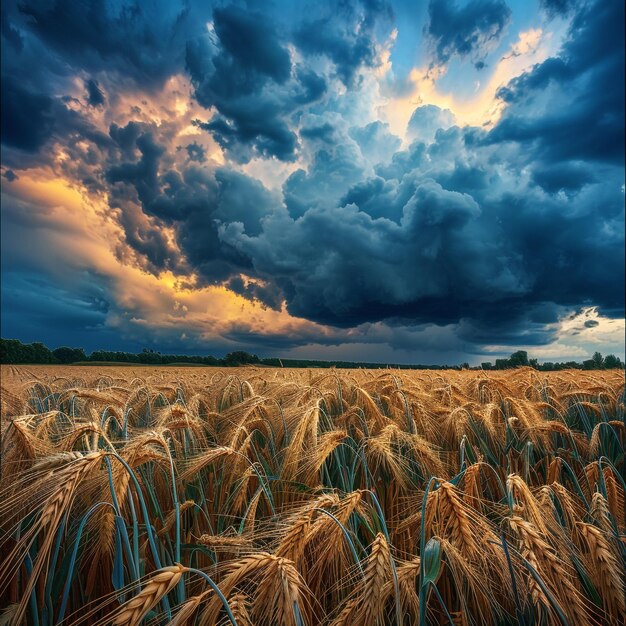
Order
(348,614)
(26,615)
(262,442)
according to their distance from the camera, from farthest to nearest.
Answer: (262,442) < (26,615) < (348,614)

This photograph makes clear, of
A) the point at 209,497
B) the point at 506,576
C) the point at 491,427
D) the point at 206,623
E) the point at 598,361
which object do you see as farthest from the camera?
the point at 598,361

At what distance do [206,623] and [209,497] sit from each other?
250 centimetres

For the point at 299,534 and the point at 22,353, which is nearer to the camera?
the point at 299,534

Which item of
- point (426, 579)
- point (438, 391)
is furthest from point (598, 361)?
point (426, 579)

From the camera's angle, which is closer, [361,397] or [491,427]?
[491,427]

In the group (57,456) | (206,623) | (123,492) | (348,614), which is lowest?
(348,614)

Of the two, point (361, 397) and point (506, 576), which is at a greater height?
point (361, 397)

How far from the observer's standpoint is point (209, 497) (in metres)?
3.75

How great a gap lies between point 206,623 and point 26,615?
1.47m

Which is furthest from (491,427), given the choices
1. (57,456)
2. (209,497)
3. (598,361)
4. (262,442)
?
(598,361)

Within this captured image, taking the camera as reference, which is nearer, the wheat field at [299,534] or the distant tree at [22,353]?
the wheat field at [299,534]

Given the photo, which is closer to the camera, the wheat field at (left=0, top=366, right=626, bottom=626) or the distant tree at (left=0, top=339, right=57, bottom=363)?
the wheat field at (left=0, top=366, right=626, bottom=626)

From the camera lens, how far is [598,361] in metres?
40.2

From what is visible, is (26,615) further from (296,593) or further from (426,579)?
(426,579)
